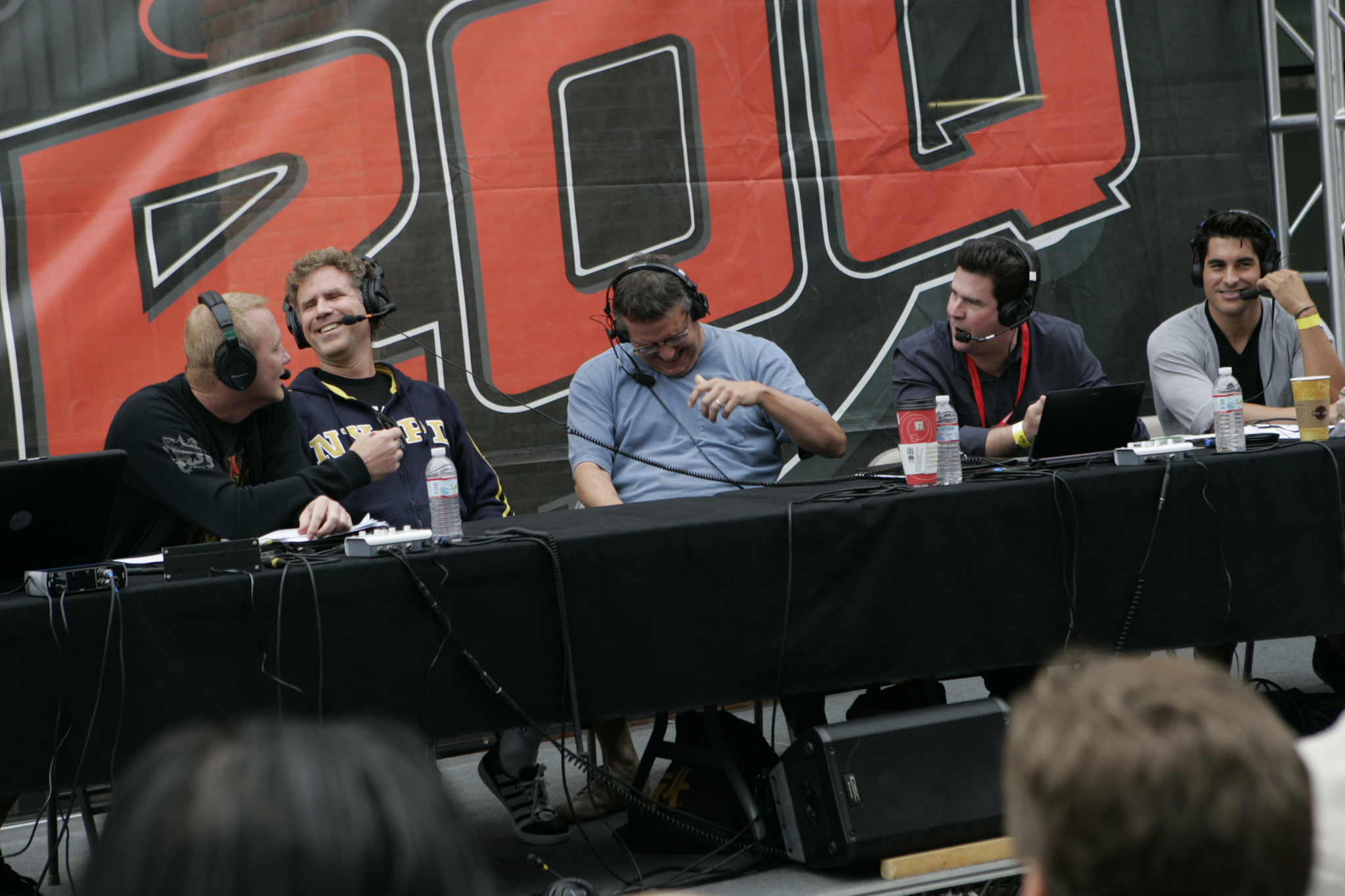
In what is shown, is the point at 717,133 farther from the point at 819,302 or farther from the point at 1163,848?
the point at 1163,848

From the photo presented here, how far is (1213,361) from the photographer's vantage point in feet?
9.53

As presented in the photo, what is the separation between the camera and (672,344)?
267 centimetres

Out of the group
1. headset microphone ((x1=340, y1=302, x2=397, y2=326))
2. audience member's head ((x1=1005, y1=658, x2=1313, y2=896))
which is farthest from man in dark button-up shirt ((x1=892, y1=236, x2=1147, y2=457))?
audience member's head ((x1=1005, y1=658, x2=1313, y2=896))

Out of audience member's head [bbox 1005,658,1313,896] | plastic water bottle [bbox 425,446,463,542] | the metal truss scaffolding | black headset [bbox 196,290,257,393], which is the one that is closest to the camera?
audience member's head [bbox 1005,658,1313,896]

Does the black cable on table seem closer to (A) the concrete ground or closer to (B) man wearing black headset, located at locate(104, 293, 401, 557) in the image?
(A) the concrete ground

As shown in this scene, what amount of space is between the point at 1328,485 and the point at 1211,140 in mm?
2110

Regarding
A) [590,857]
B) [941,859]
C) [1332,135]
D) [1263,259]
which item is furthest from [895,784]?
[1332,135]

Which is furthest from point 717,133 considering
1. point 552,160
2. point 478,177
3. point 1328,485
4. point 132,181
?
point 1328,485

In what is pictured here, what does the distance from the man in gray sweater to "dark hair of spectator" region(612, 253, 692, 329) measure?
4.16ft

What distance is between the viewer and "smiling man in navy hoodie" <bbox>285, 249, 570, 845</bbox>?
8.32ft

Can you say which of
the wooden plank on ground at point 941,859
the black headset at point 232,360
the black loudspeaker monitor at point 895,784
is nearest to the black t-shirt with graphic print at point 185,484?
the black headset at point 232,360

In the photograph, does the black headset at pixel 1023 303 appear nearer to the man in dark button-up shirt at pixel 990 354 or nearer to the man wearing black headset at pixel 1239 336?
the man in dark button-up shirt at pixel 990 354

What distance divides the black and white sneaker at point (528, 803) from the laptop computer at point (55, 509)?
1036 mm

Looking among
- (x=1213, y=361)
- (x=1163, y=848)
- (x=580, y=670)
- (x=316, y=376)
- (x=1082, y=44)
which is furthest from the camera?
(x=1082, y=44)
